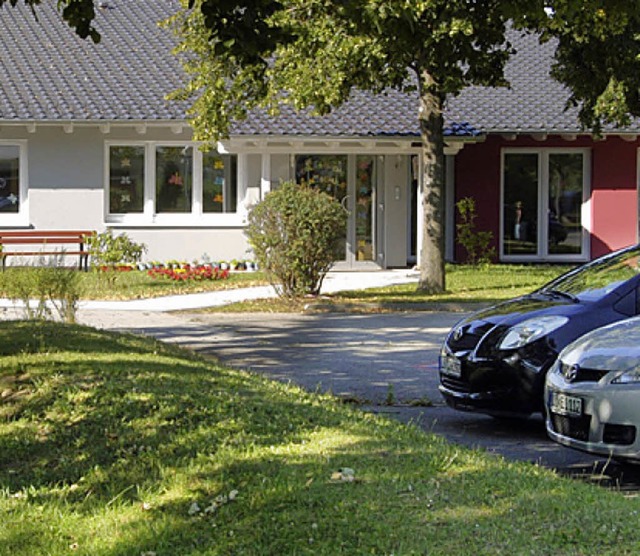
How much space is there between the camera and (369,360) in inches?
552

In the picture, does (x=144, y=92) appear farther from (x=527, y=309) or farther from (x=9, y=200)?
(x=527, y=309)

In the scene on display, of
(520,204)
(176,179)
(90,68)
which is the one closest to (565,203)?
(520,204)

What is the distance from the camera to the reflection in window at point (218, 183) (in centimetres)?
2691

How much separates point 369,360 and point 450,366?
A: 3.92m

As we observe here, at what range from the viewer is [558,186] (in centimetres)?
2850

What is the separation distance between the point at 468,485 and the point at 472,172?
2225 cm

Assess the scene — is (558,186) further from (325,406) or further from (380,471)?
(380,471)

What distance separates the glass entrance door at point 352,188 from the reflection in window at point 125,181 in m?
3.47

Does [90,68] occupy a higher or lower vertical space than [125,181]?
higher

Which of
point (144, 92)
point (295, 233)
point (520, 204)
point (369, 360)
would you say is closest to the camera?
point (369, 360)

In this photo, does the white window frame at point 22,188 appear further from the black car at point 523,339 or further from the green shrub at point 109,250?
the black car at point 523,339

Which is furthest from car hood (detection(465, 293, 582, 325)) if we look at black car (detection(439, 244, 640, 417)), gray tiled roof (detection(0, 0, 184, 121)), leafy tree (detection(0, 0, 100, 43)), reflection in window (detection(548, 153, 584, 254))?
reflection in window (detection(548, 153, 584, 254))

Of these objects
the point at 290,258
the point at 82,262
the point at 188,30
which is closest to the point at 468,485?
the point at 290,258

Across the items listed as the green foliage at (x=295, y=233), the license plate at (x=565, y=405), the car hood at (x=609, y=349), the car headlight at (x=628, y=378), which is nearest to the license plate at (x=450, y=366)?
the car hood at (x=609, y=349)
